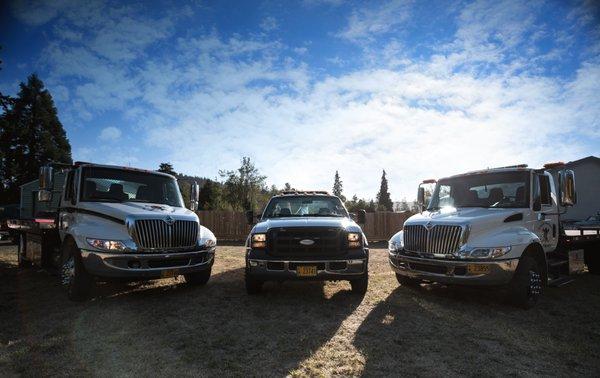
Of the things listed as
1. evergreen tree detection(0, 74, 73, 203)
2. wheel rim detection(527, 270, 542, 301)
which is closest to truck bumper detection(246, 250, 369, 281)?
wheel rim detection(527, 270, 542, 301)

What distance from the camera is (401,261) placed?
21.6ft

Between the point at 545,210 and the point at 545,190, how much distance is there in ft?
1.37

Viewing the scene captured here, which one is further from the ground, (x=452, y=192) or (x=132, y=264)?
(x=452, y=192)

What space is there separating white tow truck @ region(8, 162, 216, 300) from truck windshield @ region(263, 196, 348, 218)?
151 centimetres

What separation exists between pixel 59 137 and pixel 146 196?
45907mm

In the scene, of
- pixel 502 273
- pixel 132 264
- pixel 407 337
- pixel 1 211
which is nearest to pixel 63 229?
pixel 132 264

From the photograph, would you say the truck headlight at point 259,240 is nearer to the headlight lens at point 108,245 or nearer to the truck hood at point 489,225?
the headlight lens at point 108,245

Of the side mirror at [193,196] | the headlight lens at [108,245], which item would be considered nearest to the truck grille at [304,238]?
the headlight lens at [108,245]

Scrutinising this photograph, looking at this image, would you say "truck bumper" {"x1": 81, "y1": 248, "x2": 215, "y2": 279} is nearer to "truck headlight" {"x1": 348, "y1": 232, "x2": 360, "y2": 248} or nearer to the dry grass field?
the dry grass field

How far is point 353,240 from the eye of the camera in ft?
19.6

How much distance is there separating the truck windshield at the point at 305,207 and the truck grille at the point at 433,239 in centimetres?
144

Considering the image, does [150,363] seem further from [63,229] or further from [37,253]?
[37,253]

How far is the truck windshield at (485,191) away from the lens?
643 cm

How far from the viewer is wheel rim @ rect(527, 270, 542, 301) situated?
228 inches
